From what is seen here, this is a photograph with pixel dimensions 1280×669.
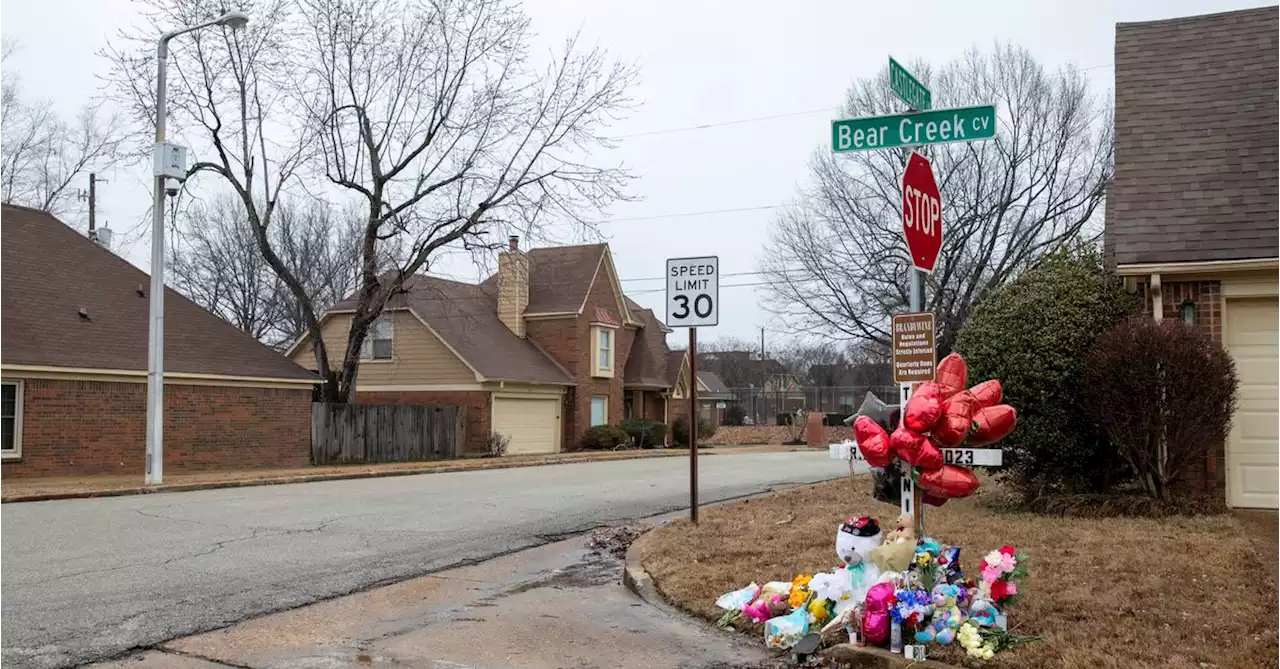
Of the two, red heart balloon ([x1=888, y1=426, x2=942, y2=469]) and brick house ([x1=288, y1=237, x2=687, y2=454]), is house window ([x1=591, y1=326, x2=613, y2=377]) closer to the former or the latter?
brick house ([x1=288, y1=237, x2=687, y2=454])

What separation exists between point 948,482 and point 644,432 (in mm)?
32985

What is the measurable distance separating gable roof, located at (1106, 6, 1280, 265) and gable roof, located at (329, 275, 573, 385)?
22444 millimetres

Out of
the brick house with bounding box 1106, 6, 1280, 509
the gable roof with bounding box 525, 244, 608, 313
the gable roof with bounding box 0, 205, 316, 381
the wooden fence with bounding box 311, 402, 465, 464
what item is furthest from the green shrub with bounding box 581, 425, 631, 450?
the brick house with bounding box 1106, 6, 1280, 509

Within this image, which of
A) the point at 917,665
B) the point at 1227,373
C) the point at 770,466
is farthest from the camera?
the point at 770,466

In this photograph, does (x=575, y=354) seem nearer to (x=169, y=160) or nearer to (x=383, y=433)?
(x=383, y=433)

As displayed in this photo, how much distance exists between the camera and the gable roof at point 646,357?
42312 millimetres

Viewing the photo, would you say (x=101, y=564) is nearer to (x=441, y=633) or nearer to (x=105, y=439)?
(x=441, y=633)

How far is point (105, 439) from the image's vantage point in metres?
21.1

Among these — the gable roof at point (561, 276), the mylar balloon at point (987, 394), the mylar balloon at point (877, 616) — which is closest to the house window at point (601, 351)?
the gable roof at point (561, 276)

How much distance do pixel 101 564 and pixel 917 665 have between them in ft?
23.6

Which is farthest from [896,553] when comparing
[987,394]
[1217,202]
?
[1217,202]

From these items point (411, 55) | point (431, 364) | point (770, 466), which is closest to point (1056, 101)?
point (770, 466)

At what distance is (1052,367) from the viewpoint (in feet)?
34.6

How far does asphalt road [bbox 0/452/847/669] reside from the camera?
6.90m
